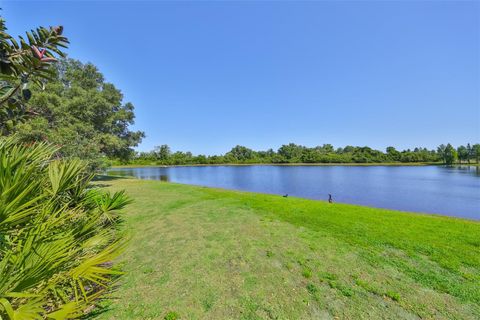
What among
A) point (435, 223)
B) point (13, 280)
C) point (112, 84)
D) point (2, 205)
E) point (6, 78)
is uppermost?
point (112, 84)

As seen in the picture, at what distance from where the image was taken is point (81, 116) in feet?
57.7

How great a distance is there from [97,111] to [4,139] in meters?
20.2

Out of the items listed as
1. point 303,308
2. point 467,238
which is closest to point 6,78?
point 303,308

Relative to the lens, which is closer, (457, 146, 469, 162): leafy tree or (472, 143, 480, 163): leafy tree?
(472, 143, 480, 163): leafy tree

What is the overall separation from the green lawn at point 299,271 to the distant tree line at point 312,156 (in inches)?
2804

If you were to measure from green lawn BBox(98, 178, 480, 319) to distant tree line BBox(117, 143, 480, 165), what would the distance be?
7123cm

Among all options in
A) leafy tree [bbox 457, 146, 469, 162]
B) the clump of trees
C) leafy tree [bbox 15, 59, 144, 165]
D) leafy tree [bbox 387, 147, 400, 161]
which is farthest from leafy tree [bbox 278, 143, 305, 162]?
the clump of trees

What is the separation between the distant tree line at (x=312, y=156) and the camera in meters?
76.6

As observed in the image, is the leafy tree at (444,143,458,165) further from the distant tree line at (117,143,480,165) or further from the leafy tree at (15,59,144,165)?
the leafy tree at (15,59,144,165)

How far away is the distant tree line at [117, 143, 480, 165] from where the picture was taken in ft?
251

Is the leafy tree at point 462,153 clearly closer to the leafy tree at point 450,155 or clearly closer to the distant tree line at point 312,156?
the distant tree line at point 312,156

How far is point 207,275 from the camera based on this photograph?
3.79 m

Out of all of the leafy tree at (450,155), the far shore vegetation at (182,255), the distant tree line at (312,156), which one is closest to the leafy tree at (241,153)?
the distant tree line at (312,156)

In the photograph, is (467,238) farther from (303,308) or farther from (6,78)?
(6,78)
